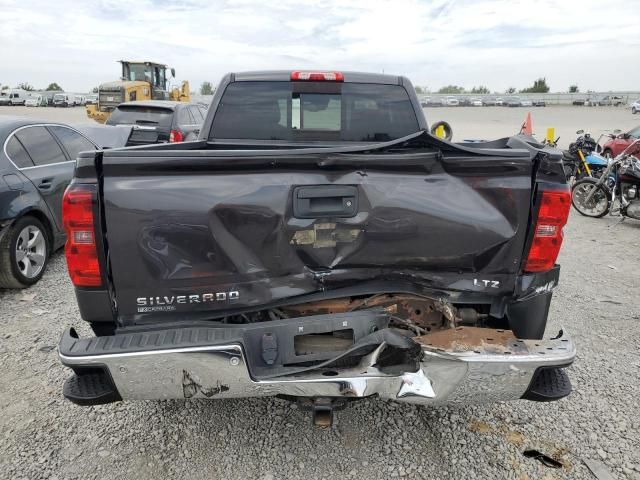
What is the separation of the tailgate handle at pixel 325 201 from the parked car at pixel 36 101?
208 ft

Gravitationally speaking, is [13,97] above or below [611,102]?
below

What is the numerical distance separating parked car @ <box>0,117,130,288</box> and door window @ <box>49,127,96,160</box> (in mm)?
80

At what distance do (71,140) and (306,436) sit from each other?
17.3 feet

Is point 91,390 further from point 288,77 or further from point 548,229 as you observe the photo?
point 288,77

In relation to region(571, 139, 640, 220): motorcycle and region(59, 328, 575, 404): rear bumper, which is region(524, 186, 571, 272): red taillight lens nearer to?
region(59, 328, 575, 404): rear bumper

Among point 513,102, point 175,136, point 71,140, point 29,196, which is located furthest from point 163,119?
point 513,102

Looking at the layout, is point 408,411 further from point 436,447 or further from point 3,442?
point 3,442

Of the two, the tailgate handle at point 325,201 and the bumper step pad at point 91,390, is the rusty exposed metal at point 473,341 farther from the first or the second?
the bumper step pad at point 91,390

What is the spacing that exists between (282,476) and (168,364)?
38.5 inches

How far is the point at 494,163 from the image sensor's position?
231 centimetres

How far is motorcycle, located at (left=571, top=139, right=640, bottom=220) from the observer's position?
802 cm

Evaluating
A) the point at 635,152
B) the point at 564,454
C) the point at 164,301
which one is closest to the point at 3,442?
the point at 164,301

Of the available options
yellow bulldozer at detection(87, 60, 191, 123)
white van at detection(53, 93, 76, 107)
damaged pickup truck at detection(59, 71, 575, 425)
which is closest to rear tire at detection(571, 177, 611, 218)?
damaged pickup truck at detection(59, 71, 575, 425)

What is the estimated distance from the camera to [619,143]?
46.6 ft
